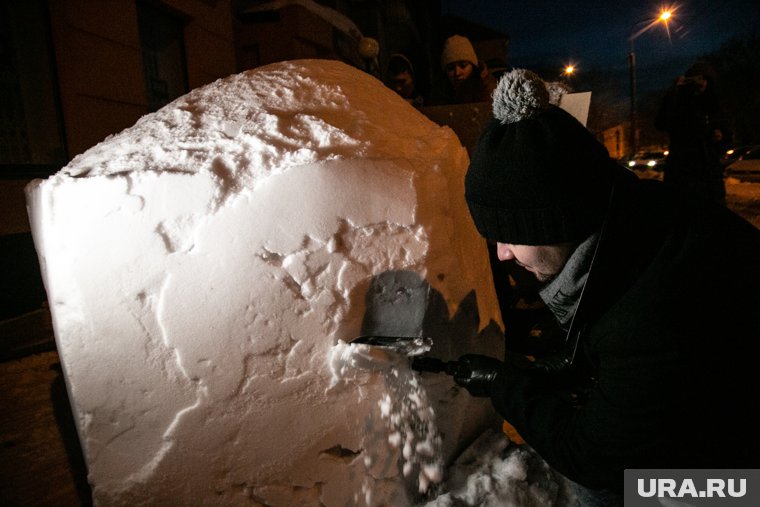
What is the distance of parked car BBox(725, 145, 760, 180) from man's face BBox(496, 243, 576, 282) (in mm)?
14245

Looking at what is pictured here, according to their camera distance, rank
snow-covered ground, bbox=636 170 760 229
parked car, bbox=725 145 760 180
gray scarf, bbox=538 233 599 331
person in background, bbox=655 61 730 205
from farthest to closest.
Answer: parked car, bbox=725 145 760 180, snow-covered ground, bbox=636 170 760 229, person in background, bbox=655 61 730 205, gray scarf, bbox=538 233 599 331

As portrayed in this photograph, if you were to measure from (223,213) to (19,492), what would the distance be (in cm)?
171

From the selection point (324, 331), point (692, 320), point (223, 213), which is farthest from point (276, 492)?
point (692, 320)

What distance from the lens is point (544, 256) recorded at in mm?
1355

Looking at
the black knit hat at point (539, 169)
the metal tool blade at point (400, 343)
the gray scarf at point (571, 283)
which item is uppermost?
the black knit hat at point (539, 169)

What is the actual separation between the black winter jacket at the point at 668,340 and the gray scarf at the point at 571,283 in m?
0.06

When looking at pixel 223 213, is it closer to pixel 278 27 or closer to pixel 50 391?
pixel 50 391

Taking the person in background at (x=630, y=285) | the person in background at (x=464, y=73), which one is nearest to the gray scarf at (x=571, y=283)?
the person in background at (x=630, y=285)

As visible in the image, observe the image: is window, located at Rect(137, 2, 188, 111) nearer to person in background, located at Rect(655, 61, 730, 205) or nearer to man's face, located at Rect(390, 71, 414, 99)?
man's face, located at Rect(390, 71, 414, 99)

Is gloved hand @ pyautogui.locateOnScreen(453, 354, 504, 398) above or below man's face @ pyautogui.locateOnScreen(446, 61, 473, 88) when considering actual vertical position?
below

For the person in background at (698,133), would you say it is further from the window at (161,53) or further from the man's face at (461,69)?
the window at (161,53)

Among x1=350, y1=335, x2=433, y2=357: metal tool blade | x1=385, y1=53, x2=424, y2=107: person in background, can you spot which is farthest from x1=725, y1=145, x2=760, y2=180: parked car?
x1=350, y1=335, x2=433, y2=357: metal tool blade

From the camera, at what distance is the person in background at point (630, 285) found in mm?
1110

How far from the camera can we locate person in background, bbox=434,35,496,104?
3924 mm
